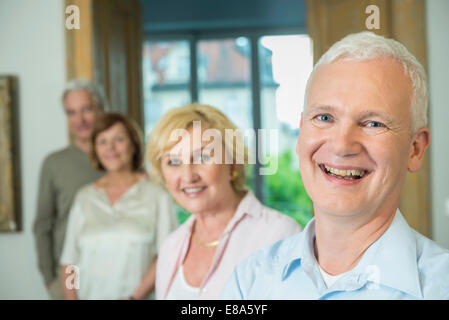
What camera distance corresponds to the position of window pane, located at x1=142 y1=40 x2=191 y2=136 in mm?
1021

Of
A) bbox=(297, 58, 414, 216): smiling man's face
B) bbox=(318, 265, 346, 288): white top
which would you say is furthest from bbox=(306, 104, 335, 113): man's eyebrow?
bbox=(318, 265, 346, 288): white top

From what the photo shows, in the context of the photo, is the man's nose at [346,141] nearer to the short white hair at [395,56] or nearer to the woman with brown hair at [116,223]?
the short white hair at [395,56]

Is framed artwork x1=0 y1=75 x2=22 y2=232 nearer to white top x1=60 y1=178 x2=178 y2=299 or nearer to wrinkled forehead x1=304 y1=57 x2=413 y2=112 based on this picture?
white top x1=60 y1=178 x2=178 y2=299

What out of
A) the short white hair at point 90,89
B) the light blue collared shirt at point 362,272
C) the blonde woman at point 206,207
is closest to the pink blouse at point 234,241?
the blonde woman at point 206,207

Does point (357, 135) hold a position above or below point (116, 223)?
above

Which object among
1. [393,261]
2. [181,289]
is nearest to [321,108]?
[393,261]

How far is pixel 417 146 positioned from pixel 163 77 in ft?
1.90

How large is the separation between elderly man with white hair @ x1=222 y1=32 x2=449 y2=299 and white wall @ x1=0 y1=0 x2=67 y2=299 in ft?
1.85

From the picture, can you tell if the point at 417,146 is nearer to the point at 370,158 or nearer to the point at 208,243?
the point at 370,158

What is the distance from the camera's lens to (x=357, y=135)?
0.62m

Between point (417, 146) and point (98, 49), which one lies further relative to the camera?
point (98, 49)

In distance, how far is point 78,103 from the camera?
3.34ft

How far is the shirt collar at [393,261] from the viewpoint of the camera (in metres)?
0.62
